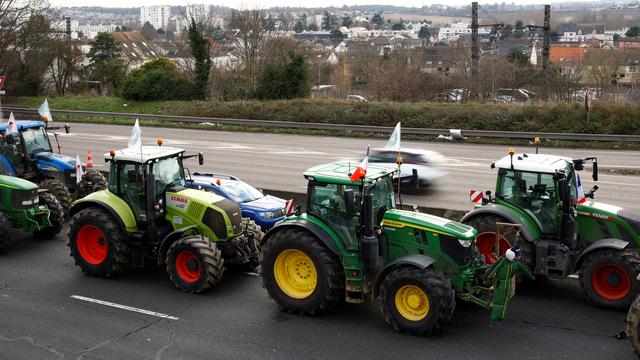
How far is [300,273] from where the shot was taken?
35.6 feet

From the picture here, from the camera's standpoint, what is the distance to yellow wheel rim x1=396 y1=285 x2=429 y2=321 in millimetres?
9797

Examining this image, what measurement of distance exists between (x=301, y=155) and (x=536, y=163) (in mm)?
17979

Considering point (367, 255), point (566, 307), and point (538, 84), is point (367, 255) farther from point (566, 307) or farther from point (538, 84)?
point (538, 84)

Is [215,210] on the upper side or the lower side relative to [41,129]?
lower

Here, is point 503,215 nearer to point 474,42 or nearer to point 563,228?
point 563,228

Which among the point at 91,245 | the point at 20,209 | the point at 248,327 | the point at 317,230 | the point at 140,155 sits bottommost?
the point at 248,327

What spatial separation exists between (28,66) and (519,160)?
4616 cm

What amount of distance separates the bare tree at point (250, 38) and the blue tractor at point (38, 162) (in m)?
34.5

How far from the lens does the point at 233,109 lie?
4153cm

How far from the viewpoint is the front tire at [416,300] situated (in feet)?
31.3

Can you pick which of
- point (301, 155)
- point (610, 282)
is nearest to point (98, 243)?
point (610, 282)

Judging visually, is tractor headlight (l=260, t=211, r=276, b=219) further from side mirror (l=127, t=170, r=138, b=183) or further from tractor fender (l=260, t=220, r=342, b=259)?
tractor fender (l=260, t=220, r=342, b=259)

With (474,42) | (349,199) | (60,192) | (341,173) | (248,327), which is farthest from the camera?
(474,42)

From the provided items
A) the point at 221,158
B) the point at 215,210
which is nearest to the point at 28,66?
the point at 221,158
